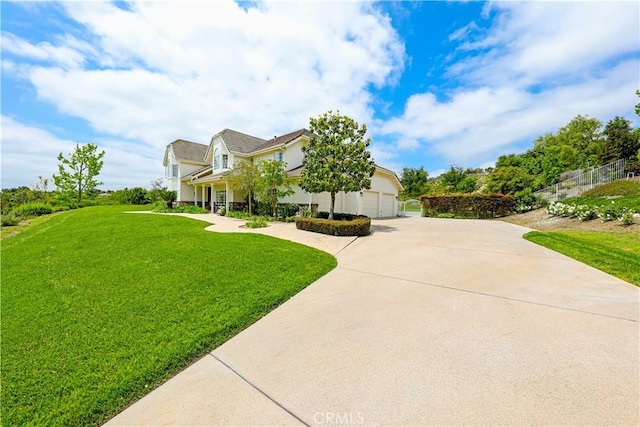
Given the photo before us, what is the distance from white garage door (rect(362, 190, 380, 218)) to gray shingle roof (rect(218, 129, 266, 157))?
11.0 m

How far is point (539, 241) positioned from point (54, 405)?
1158 cm

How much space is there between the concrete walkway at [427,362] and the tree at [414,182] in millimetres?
36905

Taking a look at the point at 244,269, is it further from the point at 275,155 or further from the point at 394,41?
the point at 275,155

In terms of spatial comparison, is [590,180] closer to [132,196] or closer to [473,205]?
[473,205]

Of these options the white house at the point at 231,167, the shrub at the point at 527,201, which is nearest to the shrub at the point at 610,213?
the shrub at the point at 527,201

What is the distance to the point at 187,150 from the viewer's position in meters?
27.5

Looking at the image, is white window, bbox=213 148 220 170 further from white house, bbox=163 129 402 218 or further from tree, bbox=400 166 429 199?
tree, bbox=400 166 429 199

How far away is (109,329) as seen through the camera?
11.1ft

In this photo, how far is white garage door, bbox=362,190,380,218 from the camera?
19033 mm

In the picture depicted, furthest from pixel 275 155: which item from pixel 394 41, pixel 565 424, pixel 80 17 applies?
pixel 565 424

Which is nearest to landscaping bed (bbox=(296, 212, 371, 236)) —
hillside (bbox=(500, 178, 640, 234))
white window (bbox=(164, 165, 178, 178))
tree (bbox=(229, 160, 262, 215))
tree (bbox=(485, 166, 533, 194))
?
tree (bbox=(229, 160, 262, 215))

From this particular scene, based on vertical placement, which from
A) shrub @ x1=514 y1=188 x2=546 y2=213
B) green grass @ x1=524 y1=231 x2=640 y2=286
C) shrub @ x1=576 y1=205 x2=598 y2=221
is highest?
shrub @ x1=514 y1=188 x2=546 y2=213

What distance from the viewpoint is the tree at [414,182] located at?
131 feet

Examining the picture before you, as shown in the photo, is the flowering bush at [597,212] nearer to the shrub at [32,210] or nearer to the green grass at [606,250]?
the green grass at [606,250]
